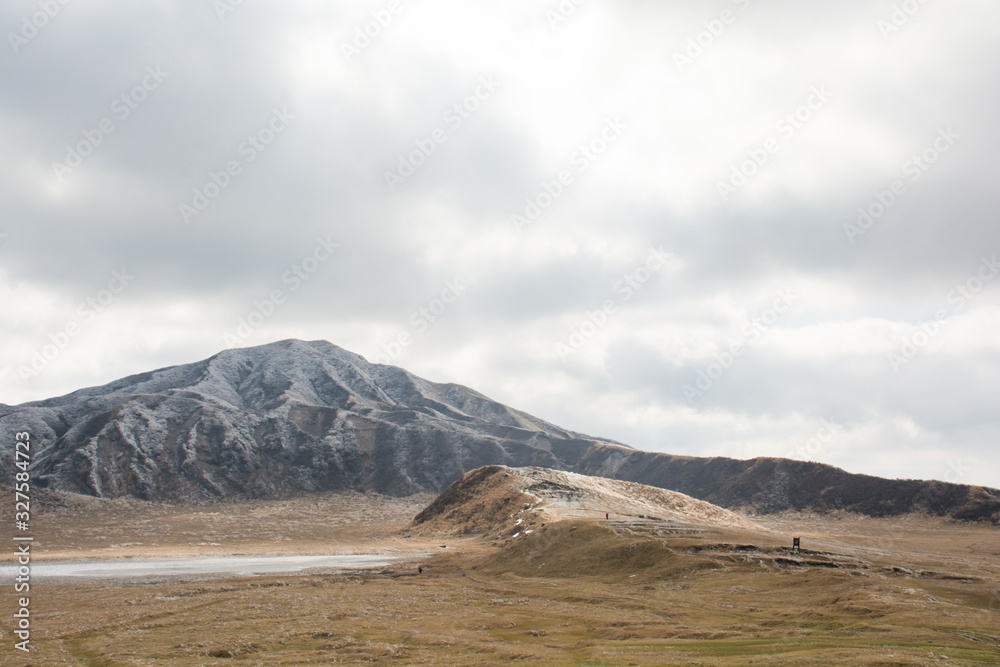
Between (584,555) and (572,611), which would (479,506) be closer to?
(584,555)

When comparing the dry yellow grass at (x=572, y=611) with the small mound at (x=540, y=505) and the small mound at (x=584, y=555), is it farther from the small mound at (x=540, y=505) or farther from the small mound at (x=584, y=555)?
the small mound at (x=540, y=505)

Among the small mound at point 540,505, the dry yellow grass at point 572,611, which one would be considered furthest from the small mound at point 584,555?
the small mound at point 540,505

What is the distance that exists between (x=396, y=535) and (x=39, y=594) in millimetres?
61459

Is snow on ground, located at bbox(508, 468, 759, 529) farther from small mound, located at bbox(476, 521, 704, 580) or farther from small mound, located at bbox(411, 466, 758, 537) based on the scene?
small mound, located at bbox(476, 521, 704, 580)

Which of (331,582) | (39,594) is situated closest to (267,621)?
(331,582)

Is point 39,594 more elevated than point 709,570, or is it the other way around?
point 709,570

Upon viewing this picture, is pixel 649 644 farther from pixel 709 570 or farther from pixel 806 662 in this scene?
pixel 709 570

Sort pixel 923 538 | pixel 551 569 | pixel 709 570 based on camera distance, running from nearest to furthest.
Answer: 1. pixel 709 570
2. pixel 551 569
3. pixel 923 538

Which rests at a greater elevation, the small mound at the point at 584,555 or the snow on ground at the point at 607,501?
the snow on ground at the point at 607,501

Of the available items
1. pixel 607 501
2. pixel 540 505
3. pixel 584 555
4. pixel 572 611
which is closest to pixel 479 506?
pixel 540 505

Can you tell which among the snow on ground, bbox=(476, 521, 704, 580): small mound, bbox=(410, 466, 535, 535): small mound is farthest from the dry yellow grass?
bbox=(410, 466, 535, 535): small mound

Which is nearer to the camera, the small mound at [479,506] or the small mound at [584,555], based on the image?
the small mound at [584,555]

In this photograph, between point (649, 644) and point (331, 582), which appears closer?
point (649, 644)

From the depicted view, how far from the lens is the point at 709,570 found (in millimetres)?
48750
